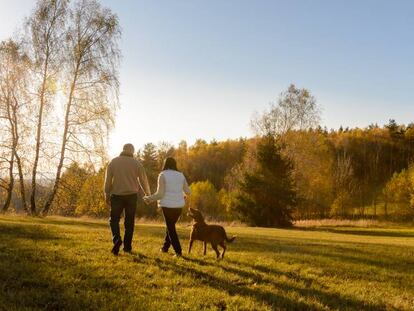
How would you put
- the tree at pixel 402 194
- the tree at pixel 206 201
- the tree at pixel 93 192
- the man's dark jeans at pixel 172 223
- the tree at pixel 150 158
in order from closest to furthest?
1. the man's dark jeans at pixel 172 223
2. the tree at pixel 93 192
3. the tree at pixel 402 194
4. the tree at pixel 150 158
5. the tree at pixel 206 201

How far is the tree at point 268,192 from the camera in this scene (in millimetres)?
43219

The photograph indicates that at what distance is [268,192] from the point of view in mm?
43344

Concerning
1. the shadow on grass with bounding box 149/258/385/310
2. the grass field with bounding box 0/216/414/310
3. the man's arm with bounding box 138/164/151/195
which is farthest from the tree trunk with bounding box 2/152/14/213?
the shadow on grass with bounding box 149/258/385/310

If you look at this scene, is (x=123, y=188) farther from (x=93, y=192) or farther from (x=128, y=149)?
(x=93, y=192)

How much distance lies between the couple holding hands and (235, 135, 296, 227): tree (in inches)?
1332

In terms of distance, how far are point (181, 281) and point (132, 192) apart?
3080mm

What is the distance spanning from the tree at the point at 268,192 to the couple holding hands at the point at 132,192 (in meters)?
33.8

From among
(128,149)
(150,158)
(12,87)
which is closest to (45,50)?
(12,87)

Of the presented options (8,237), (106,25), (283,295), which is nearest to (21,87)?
(106,25)

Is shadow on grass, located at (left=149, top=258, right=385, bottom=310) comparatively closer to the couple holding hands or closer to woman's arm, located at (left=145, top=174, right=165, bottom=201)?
the couple holding hands

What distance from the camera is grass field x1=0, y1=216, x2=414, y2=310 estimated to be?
5820mm

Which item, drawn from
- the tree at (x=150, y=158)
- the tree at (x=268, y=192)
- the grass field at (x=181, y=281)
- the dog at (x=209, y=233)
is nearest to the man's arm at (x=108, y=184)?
the grass field at (x=181, y=281)

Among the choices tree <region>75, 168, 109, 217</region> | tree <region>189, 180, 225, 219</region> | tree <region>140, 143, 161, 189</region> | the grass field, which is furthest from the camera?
tree <region>189, 180, 225, 219</region>

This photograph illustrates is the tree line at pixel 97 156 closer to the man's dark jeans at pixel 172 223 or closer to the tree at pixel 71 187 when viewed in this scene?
the tree at pixel 71 187
